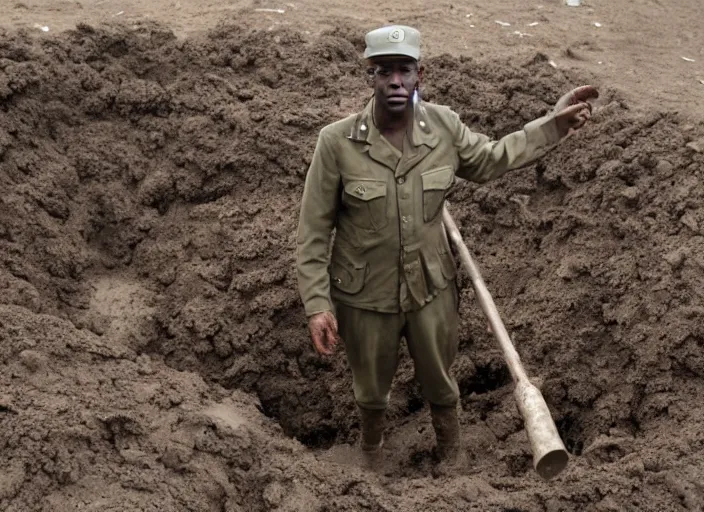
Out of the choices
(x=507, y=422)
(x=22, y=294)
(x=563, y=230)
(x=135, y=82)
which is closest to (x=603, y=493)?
(x=507, y=422)

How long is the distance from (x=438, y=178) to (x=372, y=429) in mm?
1272

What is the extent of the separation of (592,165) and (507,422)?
4.99ft

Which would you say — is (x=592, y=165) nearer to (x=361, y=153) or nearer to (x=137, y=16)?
(x=361, y=153)

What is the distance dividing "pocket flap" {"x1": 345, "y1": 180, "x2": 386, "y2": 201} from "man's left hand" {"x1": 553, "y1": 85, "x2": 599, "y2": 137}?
2.48 feet

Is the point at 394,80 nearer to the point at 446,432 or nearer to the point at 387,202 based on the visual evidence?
the point at 387,202

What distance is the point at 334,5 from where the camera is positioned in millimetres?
7523

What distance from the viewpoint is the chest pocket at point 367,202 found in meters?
3.83

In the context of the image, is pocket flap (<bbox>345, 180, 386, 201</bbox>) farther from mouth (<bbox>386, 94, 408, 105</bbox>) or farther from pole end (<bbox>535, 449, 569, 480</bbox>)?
pole end (<bbox>535, 449, 569, 480</bbox>)

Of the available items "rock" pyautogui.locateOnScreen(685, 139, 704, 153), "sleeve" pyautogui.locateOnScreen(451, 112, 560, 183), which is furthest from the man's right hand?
"rock" pyautogui.locateOnScreen(685, 139, 704, 153)

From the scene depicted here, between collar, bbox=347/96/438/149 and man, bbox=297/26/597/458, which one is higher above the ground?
collar, bbox=347/96/438/149

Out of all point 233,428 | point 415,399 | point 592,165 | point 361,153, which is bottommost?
point 415,399

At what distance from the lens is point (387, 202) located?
3.86 m

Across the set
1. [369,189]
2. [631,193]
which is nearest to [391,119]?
[369,189]

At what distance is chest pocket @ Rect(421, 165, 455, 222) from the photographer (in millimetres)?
3879
